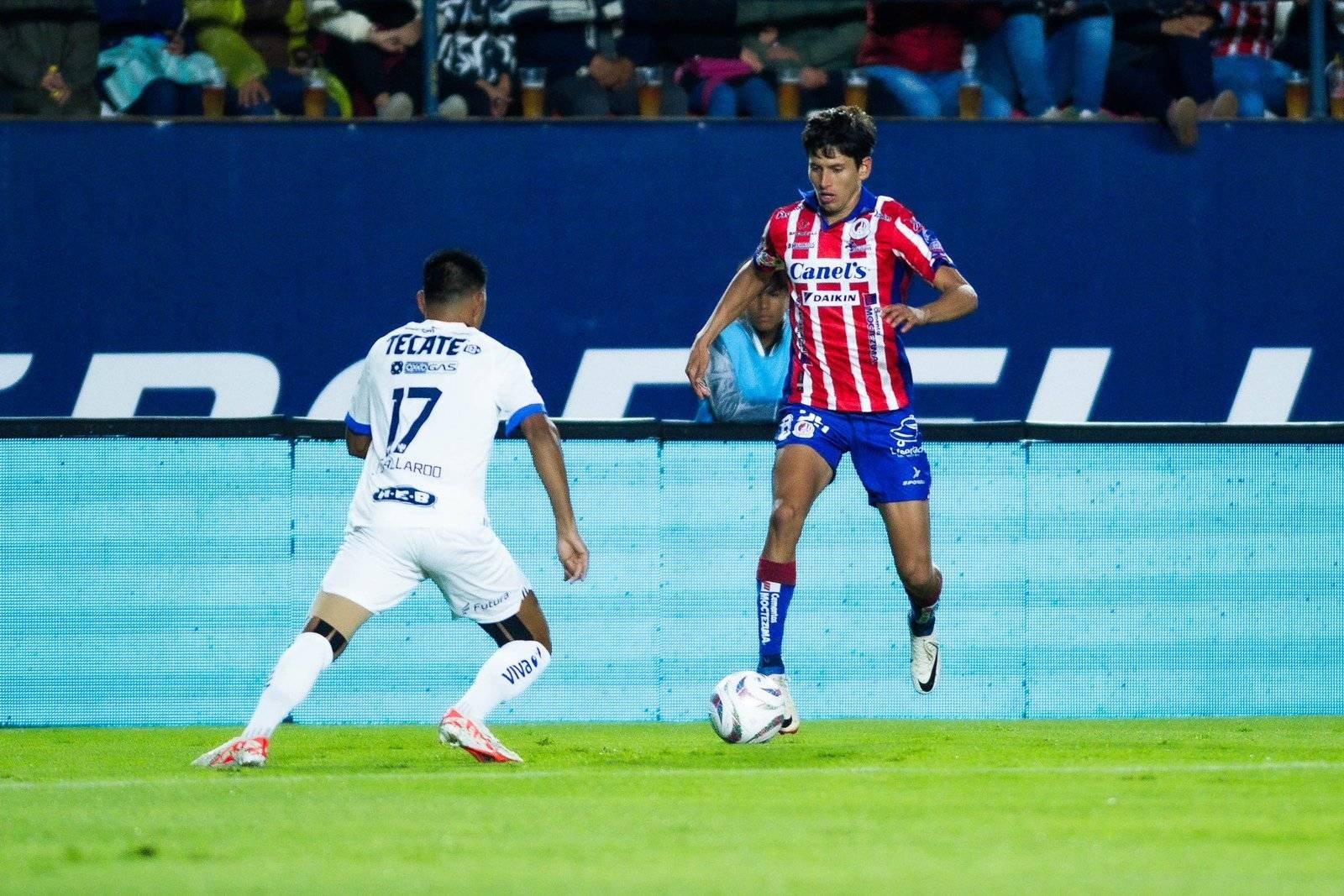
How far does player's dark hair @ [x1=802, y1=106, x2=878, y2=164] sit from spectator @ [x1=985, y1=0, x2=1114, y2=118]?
4.24 metres

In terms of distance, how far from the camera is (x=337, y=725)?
353 inches

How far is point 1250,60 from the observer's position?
11.7 meters

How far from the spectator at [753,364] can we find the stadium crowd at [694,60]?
2376mm

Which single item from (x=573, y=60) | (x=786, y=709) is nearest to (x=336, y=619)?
(x=786, y=709)

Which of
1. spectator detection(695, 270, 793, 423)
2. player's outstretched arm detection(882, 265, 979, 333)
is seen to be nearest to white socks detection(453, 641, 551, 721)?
player's outstretched arm detection(882, 265, 979, 333)

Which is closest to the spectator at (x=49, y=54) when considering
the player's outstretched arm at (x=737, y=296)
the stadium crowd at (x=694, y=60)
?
the stadium crowd at (x=694, y=60)

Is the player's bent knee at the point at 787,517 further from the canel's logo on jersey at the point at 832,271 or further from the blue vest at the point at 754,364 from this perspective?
the blue vest at the point at 754,364

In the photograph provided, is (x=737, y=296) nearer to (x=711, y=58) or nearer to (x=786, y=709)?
(x=786, y=709)

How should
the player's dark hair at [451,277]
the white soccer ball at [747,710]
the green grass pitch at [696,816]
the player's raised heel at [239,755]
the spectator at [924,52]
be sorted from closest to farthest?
the green grass pitch at [696,816]
the player's raised heel at [239,755]
the player's dark hair at [451,277]
the white soccer ball at [747,710]
the spectator at [924,52]

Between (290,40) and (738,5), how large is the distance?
7.98ft

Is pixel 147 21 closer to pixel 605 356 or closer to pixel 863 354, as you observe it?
pixel 605 356

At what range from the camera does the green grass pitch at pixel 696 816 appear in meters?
4.61

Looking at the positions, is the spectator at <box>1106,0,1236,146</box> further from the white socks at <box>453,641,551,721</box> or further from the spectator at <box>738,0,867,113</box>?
the white socks at <box>453,641,551,721</box>

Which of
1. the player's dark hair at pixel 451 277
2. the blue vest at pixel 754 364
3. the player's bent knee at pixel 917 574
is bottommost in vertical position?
the player's bent knee at pixel 917 574
